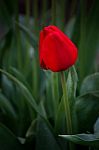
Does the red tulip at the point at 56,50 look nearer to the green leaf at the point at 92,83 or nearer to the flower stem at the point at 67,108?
the flower stem at the point at 67,108

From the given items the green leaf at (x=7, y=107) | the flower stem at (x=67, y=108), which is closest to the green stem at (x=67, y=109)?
the flower stem at (x=67, y=108)

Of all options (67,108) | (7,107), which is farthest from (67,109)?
(7,107)

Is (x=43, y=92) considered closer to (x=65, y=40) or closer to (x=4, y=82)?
(x=4, y=82)

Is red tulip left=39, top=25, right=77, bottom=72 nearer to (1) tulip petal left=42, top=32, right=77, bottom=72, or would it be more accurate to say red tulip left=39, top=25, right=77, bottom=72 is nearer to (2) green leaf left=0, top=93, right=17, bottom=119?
(1) tulip petal left=42, top=32, right=77, bottom=72

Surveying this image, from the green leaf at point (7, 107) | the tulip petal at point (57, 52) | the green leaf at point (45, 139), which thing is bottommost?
the green leaf at point (45, 139)

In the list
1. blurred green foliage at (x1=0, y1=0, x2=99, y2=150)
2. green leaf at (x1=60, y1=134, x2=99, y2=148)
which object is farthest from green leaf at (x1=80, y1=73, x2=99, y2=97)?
green leaf at (x1=60, y1=134, x2=99, y2=148)

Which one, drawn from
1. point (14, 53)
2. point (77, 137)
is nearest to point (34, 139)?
point (77, 137)
